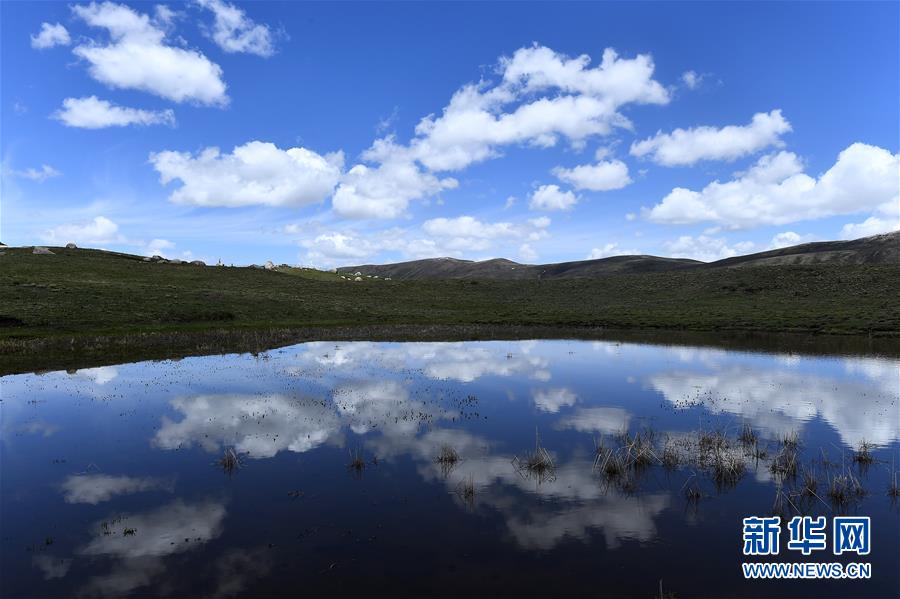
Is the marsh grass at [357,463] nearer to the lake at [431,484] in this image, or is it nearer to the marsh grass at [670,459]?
the lake at [431,484]

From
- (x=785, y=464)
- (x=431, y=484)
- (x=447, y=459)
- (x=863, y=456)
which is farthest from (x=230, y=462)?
(x=863, y=456)

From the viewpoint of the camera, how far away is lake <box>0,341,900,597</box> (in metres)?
10.8

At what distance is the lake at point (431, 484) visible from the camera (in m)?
10.8

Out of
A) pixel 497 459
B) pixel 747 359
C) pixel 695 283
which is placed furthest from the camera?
pixel 695 283

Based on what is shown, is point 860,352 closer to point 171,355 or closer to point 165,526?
point 165,526

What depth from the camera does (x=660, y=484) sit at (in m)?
15.5

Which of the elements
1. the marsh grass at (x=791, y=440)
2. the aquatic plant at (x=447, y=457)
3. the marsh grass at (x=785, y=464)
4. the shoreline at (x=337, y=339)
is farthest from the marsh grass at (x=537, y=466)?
the shoreline at (x=337, y=339)

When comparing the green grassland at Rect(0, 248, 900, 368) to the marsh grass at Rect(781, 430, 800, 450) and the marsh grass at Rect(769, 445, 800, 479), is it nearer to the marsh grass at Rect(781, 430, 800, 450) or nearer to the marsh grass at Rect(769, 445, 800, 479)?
the marsh grass at Rect(781, 430, 800, 450)

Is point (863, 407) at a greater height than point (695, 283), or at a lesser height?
lesser

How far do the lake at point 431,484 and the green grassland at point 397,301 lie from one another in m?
32.6

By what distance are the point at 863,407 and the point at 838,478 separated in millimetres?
12968

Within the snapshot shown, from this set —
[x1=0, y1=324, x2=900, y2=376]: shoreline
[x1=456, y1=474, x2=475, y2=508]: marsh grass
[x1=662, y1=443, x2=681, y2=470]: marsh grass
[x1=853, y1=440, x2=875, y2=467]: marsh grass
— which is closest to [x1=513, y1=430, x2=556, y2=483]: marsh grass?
[x1=456, y1=474, x2=475, y2=508]: marsh grass

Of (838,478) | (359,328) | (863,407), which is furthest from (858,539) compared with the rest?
(359,328)

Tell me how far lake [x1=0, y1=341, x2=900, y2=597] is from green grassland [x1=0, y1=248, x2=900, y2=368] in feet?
107
